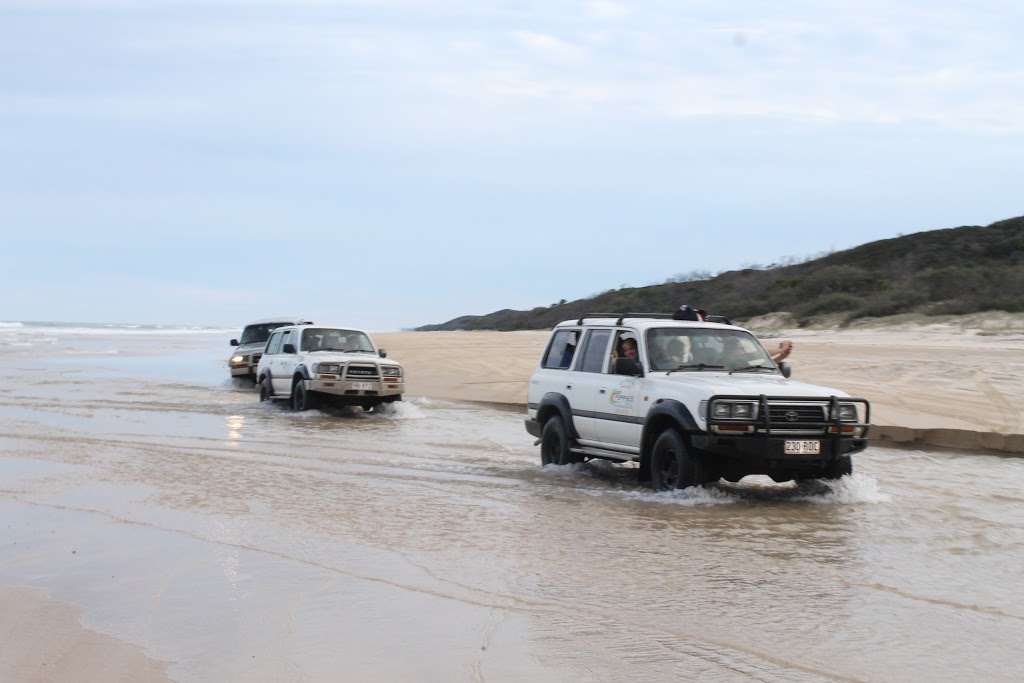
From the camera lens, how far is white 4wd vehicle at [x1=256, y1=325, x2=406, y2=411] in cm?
1962

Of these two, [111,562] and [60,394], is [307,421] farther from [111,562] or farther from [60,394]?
[111,562]

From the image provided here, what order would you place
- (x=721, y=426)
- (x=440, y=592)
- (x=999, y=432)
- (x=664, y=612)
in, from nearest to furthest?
1. (x=664, y=612)
2. (x=440, y=592)
3. (x=721, y=426)
4. (x=999, y=432)

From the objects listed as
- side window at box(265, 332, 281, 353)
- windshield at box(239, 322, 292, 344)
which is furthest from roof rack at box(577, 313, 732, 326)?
windshield at box(239, 322, 292, 344)

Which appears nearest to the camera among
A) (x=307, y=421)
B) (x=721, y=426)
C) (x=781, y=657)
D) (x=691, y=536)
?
(x=781, y=657)

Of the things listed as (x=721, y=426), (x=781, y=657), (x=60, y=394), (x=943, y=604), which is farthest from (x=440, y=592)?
(x=60, y=394)

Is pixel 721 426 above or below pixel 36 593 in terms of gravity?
above

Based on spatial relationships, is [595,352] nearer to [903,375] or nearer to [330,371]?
[330,371]

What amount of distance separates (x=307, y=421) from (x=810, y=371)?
35.2 ft

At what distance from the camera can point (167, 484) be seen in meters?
10.9

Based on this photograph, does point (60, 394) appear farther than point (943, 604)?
Yes

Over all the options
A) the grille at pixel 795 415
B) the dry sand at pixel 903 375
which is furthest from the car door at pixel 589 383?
the dry sand at pixel 903 375

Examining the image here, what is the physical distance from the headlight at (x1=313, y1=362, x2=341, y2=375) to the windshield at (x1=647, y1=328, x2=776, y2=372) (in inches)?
366

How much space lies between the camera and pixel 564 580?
23.0 feet

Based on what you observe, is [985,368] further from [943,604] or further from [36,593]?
[36,593]
